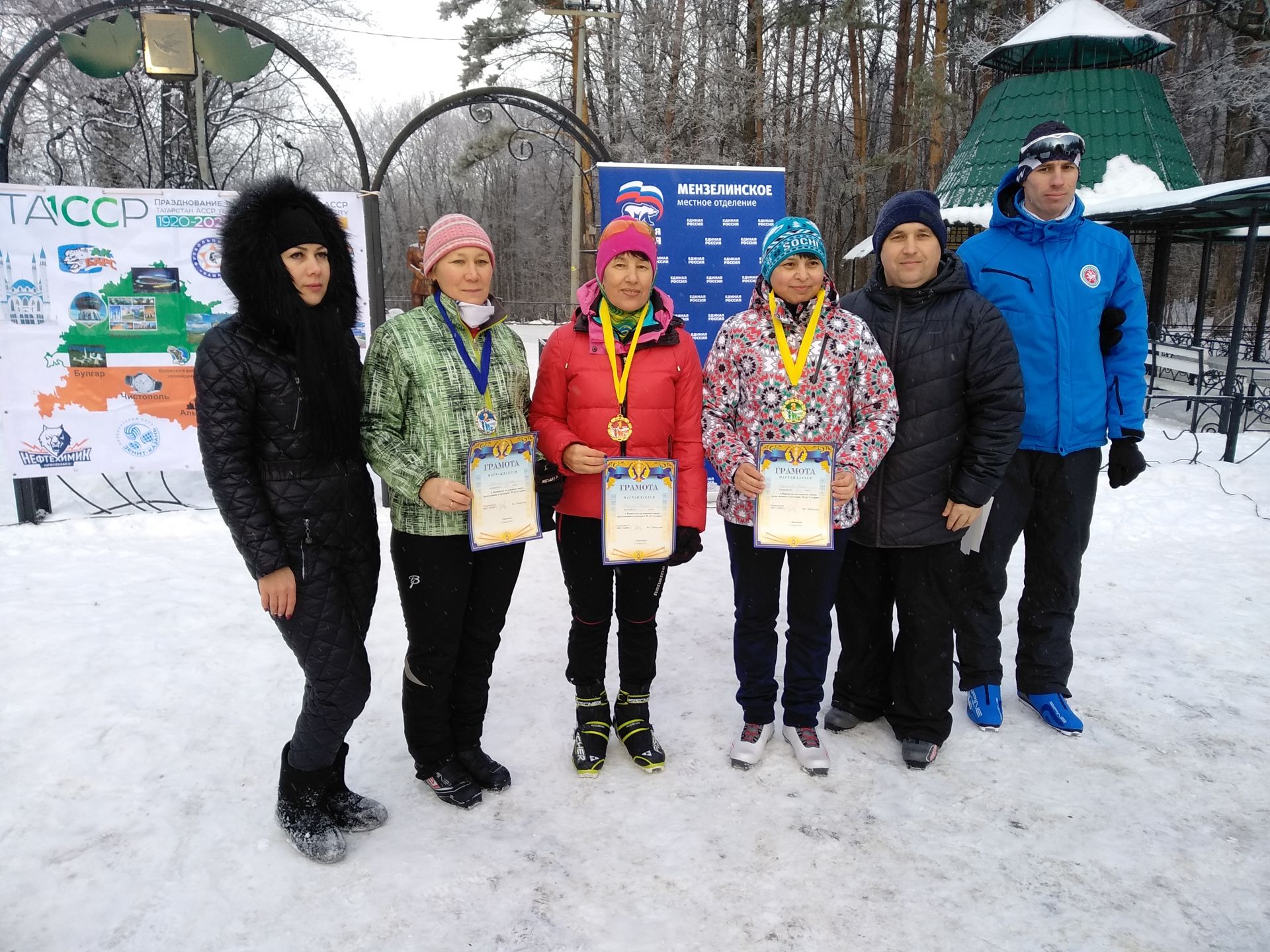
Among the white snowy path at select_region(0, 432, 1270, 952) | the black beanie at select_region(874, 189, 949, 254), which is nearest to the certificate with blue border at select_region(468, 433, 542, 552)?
the white snowy path at select_region(0, 432, 1270, 952)

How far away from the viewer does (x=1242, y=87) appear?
18.2 meters

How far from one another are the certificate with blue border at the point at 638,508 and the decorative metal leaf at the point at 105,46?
576 centimetres

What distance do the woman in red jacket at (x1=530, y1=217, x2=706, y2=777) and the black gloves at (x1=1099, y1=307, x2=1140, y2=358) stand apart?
1852 millimetres

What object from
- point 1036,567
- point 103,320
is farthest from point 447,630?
point 103,320

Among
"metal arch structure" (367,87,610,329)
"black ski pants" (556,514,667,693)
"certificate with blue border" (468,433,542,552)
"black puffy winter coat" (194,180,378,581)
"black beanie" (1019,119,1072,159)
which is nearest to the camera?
"black puffy winter coat" (194,180,378,581)

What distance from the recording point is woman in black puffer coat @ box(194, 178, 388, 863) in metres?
2.36

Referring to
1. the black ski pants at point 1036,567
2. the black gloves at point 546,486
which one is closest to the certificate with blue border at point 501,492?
the black gloves at point 546,486

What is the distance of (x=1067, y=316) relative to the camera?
330cm

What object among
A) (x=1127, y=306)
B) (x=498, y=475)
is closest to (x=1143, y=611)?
(x=1127, y=306)

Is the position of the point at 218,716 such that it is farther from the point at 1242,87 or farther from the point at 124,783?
the point at 1242,87

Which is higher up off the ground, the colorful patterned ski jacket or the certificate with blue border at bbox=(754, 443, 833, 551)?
the colorful patterned ski jacket

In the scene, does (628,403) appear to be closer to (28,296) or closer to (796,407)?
(796,407)

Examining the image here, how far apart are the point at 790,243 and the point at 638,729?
2071mm

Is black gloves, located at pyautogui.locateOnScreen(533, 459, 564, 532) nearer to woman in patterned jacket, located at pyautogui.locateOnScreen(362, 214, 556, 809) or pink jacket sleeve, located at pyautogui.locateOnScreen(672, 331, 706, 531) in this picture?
woman in patterned jacket, located at pyautogui.locateOnScreen(362, 214, 556, 809)
